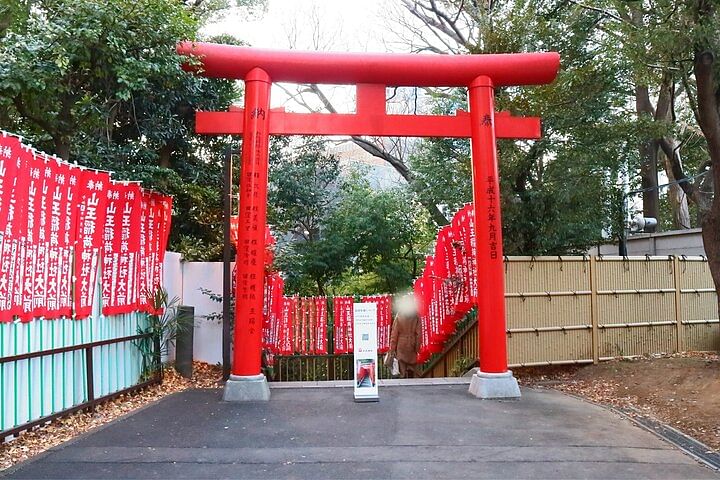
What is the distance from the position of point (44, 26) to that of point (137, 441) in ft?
15.5

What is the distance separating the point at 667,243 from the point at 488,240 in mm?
7976

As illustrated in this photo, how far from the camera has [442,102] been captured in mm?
15305

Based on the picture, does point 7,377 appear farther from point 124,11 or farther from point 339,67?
point 339,67

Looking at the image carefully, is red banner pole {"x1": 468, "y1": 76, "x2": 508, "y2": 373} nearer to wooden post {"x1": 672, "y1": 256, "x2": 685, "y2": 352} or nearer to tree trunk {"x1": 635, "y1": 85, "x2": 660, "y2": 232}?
wooden post {"x1": 672, "y1": 256, "x2": 685, "y2": 352}

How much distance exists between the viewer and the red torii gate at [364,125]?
A: 859 cm

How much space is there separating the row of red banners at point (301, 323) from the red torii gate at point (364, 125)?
129 inches

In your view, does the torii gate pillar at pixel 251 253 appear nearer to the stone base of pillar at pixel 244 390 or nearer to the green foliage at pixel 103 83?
the stone base of pillar at pixel 244 390

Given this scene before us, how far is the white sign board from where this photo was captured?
27.7 feet

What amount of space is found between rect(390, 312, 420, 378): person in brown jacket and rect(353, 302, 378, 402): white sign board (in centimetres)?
298

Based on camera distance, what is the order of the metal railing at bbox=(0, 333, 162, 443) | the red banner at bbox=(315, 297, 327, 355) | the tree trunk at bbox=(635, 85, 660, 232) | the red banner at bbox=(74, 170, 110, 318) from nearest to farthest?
the metal railing at bbox=(0, 333, 162, 443)
the red banner at bbox=(74, 170, 110, 318)
the red banner at bbox=(315, 297, 327, 355)
the tree trunk at bbox=(635, 85, 660, 232)

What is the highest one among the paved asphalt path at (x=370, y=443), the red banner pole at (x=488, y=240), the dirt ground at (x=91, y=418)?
the red banner pole at (x=488, y=240)

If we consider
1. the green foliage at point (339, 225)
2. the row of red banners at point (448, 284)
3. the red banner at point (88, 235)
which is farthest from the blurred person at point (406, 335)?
the red banner at point (88, 235)

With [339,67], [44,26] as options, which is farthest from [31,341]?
[339,67]

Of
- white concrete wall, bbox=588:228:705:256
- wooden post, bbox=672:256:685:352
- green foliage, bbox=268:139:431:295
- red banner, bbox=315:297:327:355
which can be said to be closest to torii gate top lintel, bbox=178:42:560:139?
wooden post, bbox=672:256:685:352
